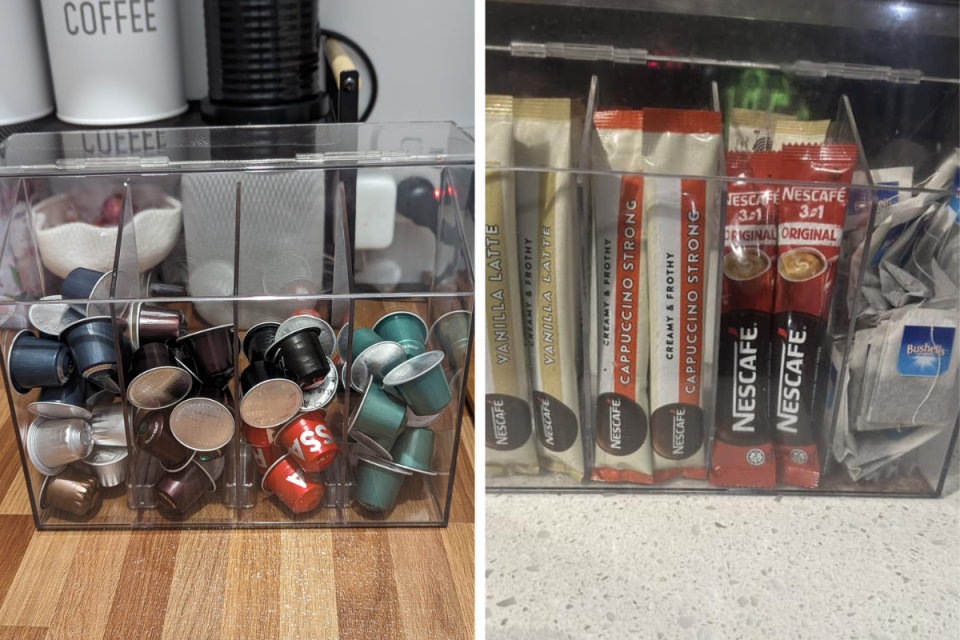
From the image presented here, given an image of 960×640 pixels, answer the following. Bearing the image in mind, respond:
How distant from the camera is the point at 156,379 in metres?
0.64

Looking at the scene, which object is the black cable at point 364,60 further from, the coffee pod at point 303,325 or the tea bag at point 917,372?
the tea bag at point 917,372

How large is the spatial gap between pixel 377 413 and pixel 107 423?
0.72 feet

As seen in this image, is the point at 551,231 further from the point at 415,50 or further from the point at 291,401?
the point at 415,50

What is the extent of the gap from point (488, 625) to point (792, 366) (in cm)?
25

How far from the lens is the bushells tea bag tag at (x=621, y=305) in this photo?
1.56 ft

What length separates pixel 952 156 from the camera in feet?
1.66

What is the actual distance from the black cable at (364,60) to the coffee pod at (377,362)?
1.46 ft

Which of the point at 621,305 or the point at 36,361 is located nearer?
the point at 621,305

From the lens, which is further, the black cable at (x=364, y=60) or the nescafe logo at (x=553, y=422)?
the black cable at (x=364, y=60)

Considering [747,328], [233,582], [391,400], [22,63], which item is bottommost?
[233,582]

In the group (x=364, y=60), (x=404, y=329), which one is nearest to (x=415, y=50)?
(x=364, y=60)

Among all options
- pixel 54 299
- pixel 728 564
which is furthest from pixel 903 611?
pixel 54 299

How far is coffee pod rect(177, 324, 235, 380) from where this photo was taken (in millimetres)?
638

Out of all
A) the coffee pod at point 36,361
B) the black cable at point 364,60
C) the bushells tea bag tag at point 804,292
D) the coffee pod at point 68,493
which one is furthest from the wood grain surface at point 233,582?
the black cable at point 364,60
